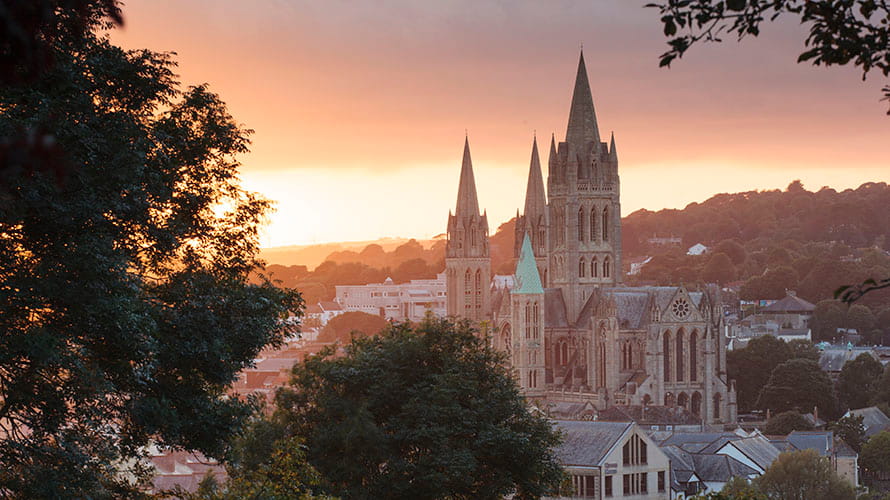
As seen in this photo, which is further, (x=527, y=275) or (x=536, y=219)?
(x=536, y=219)

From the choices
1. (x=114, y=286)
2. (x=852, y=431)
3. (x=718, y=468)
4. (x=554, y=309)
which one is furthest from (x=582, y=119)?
(x=114, y=286)

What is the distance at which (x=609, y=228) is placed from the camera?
378 feet

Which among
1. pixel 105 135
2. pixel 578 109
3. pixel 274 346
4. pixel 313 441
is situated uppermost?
pixel 578 109

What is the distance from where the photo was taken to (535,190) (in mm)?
125625

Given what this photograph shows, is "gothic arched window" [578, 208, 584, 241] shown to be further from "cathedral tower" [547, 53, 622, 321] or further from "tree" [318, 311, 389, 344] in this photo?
"tree" [318, 311, 389, 344]

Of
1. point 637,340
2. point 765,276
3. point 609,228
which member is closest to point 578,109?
point 609,228

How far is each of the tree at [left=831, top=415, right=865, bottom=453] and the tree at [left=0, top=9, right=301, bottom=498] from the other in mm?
75182

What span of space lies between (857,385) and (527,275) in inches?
1180

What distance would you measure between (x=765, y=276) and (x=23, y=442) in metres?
183

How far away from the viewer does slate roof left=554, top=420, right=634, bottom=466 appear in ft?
171

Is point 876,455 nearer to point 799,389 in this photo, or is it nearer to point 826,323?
point 799,389

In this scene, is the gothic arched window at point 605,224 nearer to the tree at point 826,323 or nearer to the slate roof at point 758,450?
the slate roof at point 758,450

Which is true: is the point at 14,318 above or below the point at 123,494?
above

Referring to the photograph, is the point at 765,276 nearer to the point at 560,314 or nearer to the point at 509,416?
the point at 560,314
